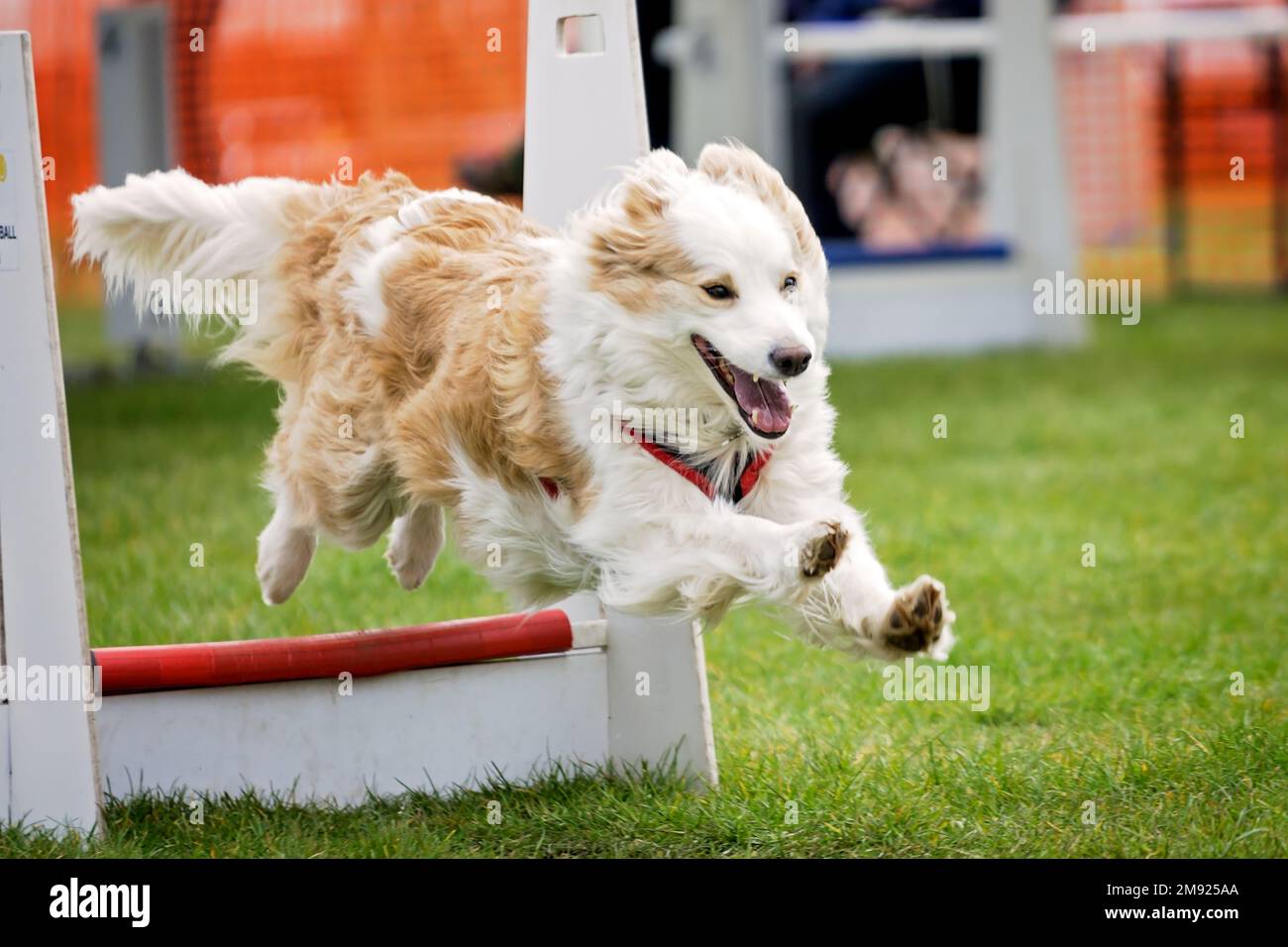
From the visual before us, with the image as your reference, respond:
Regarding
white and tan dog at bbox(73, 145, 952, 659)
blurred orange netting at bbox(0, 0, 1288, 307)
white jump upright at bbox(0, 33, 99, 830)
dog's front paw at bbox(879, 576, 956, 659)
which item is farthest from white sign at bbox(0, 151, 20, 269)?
blurred orange netting at bbox(0, 0, 1288, 307)

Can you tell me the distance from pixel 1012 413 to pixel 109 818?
24.4ft

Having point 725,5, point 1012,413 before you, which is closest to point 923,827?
point 1012,413

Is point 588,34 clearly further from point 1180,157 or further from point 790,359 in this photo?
point 1180,157

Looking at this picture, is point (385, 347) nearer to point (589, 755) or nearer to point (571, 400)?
point (571, 400)

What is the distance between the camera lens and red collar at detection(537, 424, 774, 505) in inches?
146

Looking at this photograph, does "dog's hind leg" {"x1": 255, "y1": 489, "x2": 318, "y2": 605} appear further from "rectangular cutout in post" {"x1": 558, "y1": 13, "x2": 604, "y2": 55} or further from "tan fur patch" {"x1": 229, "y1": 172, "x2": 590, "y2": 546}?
"rectangular cutout in post" {"x1": 558, "y1": 13, "x2": 604, "y2": 55}

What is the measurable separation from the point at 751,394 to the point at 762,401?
0.09 ft

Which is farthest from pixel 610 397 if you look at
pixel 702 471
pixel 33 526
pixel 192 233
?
pixel 192 233

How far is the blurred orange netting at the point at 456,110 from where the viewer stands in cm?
1719

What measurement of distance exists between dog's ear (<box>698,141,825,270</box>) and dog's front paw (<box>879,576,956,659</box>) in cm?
80

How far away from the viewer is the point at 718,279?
3.57m

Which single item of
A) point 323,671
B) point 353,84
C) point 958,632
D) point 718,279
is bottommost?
point 958,632

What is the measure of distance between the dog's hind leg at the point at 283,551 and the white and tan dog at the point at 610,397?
187 millimetres

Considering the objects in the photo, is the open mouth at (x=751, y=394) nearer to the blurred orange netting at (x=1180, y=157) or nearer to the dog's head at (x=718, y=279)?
the dog's head at (x=718, y=279)
